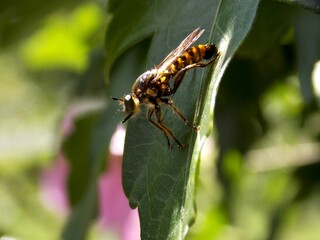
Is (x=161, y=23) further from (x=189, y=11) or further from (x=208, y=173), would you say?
(x=208, y=173)

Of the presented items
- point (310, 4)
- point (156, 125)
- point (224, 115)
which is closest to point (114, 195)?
point (224, 115)

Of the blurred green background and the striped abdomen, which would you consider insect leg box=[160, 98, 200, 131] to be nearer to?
→ the striped abdomen

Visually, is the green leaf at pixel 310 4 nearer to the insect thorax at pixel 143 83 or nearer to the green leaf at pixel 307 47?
the insect thorax at pixel 143 83

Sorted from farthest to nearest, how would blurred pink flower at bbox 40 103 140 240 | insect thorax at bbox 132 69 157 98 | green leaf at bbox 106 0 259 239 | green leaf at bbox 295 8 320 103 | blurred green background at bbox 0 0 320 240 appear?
blurred pink flower at bbox 40 103 140 240
blurred green background at bbox 0 0 320 240
green leaf at bbox 295 8 320 103
insect thorax at bbox 132 69 157 98
green leaf at bbox 106 0 259 239

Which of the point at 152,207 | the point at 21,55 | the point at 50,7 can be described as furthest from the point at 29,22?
the point at 21,55

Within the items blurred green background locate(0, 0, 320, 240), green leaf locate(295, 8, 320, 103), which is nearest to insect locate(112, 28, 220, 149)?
blurred green background locate(0, 0, 320, 240)

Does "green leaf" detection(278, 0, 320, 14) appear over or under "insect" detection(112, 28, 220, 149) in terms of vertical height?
under

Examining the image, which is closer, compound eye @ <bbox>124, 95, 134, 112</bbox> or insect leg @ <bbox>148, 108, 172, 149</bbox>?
insect leg @ <bbox>148, 108, 172, 149</bbox>
